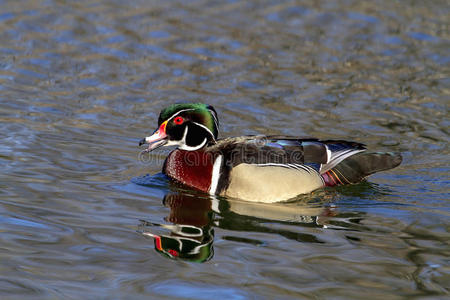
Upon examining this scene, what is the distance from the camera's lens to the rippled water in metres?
5.84

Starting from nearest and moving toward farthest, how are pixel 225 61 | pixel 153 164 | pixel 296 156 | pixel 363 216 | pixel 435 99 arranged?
pixel 363 216 < pixel 296 156 < pixel 153 164 < pixel 435 99 < pixel 225 61

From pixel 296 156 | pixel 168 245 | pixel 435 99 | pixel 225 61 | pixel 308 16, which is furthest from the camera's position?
pixel 308 16

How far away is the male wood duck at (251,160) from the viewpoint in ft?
26.5

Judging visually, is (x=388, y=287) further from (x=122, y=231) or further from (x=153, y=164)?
(x=153, y=164)

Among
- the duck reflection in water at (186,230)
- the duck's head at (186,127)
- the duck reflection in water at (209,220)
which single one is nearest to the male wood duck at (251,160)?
the duck's head at (186,127)

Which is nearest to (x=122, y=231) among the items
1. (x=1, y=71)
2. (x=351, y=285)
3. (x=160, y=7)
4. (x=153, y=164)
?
(x=351, y=285)

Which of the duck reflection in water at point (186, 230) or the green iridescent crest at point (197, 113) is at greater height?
the green iridescent crest at point (197, 113)

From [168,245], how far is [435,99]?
682 centimetres

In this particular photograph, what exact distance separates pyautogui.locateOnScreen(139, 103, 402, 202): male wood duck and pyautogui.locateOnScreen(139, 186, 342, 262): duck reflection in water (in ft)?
0.62

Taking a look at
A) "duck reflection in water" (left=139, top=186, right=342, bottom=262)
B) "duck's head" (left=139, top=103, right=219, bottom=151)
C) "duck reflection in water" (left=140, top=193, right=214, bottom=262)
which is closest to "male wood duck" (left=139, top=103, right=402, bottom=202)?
"duck's head" (left=139, top=103, right=219, bottom=151)

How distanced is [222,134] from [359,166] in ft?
8.21

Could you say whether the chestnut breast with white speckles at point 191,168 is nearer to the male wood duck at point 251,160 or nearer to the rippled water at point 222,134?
the male wood duck at point 251,160

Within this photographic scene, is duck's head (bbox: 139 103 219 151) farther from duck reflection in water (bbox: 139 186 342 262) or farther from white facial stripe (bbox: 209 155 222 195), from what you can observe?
→ duck reflection in water (bbox: 139 186 342 262)

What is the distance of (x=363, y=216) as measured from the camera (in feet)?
24.8
